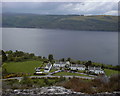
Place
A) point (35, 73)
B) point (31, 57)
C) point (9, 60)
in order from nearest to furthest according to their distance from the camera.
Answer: point (35, 73) → point (9, 60) → point (31, 57)

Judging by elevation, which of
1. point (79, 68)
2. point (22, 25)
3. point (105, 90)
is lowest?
point (79, 68)

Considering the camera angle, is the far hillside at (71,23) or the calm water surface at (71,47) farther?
the far hillside at (71,23)

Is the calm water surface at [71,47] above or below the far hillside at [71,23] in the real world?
below

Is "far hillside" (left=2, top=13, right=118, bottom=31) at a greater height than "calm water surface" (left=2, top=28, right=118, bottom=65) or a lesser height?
greater

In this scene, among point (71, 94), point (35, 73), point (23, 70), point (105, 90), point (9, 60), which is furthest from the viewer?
point (9, 60)

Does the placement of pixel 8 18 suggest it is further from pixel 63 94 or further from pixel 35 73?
pixel 63 94

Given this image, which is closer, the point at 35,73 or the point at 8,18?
the point at 35,73

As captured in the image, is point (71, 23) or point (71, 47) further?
point (71, 23)

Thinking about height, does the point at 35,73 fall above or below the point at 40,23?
below

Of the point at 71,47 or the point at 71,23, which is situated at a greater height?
the point at 71,23

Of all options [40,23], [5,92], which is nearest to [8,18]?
[40,23]

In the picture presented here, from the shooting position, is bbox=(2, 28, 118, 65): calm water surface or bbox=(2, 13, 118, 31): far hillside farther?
bbox=(2, 13, 118, 31): far hillside
